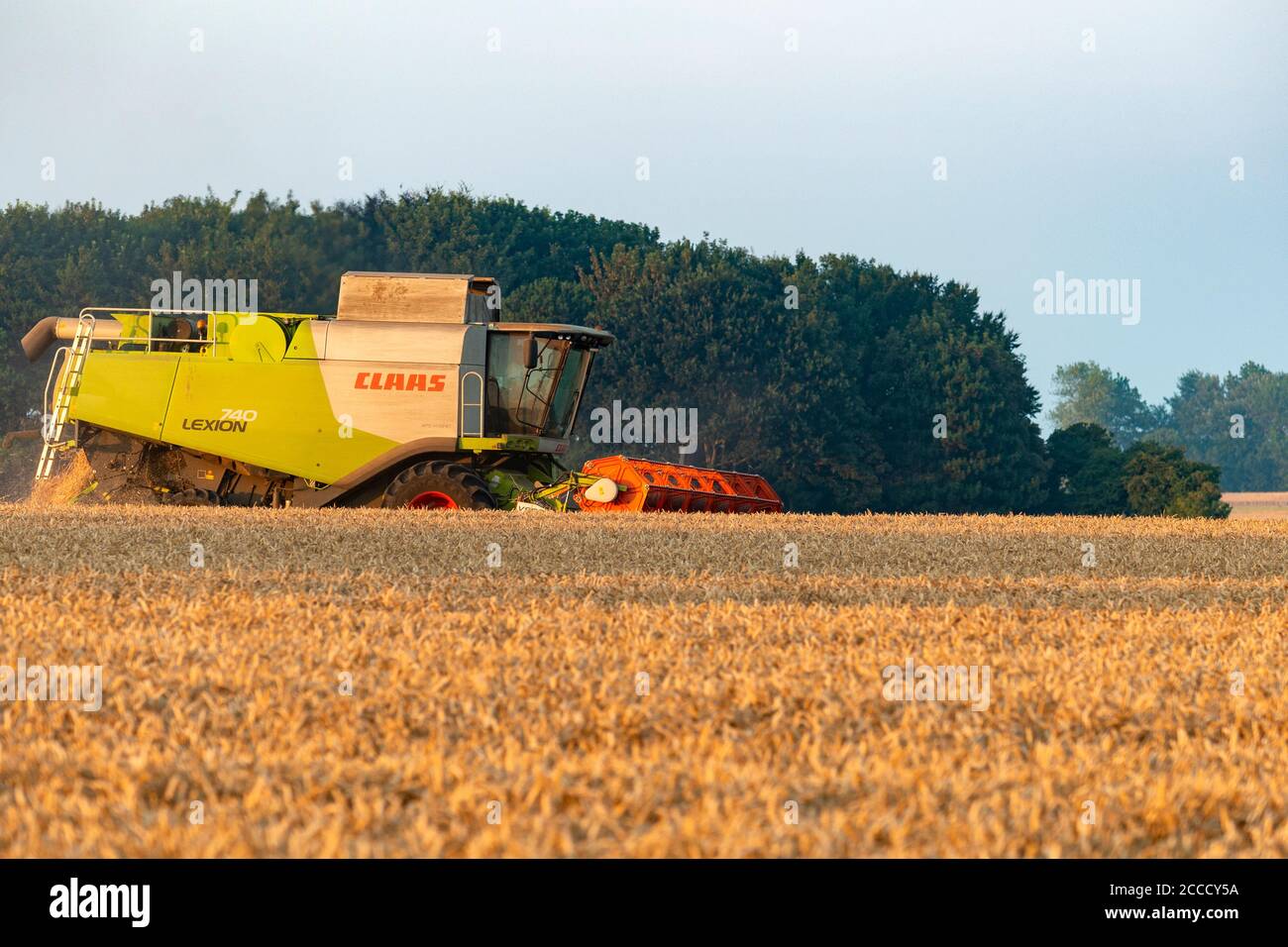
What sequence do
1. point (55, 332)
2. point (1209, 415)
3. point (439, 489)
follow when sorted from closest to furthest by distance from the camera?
point (439, 489), point (55, 332), point (1209, 415)

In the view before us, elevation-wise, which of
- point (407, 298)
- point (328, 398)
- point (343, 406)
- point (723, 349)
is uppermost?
point (723, 349)

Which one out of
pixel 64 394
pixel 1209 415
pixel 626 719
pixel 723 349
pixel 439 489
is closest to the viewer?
pixel 626 719

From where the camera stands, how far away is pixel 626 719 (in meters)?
4.68

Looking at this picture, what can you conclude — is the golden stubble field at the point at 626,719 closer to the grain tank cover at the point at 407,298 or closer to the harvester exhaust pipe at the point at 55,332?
the grain tank cover at the point at 407,298

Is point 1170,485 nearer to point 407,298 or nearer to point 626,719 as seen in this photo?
point 407,298

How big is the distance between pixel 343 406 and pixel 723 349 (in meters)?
24.3

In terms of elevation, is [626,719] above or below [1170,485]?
below

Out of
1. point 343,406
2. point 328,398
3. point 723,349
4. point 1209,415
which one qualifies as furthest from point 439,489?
point 1209,415

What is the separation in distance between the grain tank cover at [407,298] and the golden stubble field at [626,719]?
921 centimetres

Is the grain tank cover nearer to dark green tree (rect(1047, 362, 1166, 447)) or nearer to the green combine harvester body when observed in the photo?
the green combine harvester body

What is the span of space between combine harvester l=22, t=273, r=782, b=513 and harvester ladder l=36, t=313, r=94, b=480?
0.03 m

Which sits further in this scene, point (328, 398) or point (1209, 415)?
point (1209, 415)

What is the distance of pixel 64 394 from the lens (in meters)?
18.8
